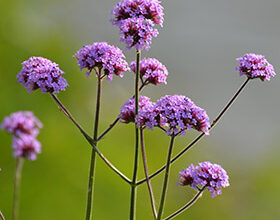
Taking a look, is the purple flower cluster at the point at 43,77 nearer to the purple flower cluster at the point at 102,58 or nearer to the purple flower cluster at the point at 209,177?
the purple flower cluster at the point at 102,58

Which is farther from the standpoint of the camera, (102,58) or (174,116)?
(102,58)

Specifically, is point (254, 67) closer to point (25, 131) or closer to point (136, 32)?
point (136, 32)

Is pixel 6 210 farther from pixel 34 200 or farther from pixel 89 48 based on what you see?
pixel 89 48

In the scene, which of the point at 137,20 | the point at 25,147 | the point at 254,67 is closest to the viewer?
the point at 25,147

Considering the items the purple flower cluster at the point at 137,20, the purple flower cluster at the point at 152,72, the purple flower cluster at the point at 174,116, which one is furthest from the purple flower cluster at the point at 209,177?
the purple flower cluster at the point at 137,20

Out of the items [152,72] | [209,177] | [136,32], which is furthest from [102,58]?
[209,177]

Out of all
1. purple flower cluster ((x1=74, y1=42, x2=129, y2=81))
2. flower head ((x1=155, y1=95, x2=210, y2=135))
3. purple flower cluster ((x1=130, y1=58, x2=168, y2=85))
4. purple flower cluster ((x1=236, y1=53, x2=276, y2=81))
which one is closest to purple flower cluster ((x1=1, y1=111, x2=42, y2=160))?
purple flower cluster ((x1=74, y1=42, x2=129, y2=81))

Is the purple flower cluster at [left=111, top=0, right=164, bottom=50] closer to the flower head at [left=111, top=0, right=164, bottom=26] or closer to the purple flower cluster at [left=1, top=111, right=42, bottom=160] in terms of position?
the flower head at [left=111, top=0, right=164, bottom=26]
